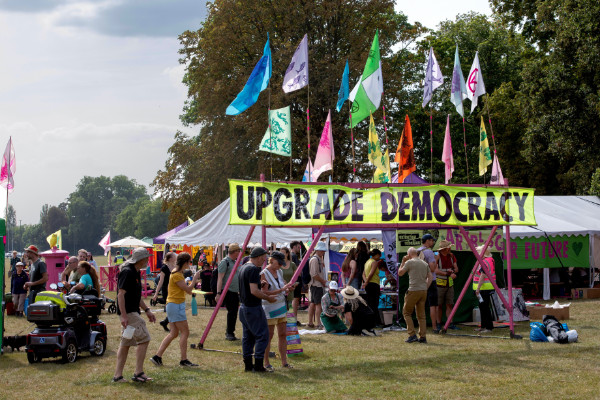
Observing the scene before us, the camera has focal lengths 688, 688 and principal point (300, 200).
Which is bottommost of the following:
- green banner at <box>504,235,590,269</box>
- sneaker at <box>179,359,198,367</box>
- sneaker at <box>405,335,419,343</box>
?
sneaker at <box>405,335,419,343</box>

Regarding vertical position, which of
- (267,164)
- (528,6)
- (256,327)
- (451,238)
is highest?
(528,6)

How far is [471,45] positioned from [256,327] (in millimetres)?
38003

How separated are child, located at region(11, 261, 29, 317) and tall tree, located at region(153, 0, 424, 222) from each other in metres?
14.6

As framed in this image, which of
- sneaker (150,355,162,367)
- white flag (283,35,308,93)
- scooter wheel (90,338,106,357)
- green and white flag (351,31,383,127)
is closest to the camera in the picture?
sneaker (150,355,162,367)

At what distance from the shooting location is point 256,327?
9227 millimetres

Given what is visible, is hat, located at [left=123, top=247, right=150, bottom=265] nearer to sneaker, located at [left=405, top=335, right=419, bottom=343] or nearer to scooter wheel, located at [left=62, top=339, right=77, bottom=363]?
scooter wheel, located at [left=62, top=339, right=77, bottom=363]

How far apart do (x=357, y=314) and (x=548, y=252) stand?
10.0 m

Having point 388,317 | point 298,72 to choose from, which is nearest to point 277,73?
point 298,72

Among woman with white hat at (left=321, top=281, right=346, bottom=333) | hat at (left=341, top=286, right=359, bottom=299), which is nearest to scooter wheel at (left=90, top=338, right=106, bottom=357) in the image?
woman with white hat at (left=321, top=281, right=346, bottom=333)

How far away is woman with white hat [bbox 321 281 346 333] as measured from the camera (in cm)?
1402

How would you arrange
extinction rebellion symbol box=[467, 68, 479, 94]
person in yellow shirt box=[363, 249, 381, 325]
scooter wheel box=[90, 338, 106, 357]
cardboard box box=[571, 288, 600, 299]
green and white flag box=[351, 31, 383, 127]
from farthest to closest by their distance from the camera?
cardboard box box=[571, 288, 600, 299] → extinction rebellion symbol box=[467, 68, 479, 94] → green and white flag box=[351, 31, 383, 127] → person in yellow shirt box=[363, 249, 381, 325] → scooter wheel box=[90, 338, 106, 357]

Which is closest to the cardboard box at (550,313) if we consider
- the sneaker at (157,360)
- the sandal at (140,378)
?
the sneaker at (157,360)

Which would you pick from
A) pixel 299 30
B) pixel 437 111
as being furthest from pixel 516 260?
pixel 437 111

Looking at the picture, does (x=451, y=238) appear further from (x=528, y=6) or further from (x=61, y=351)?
(x=528, y=6)
